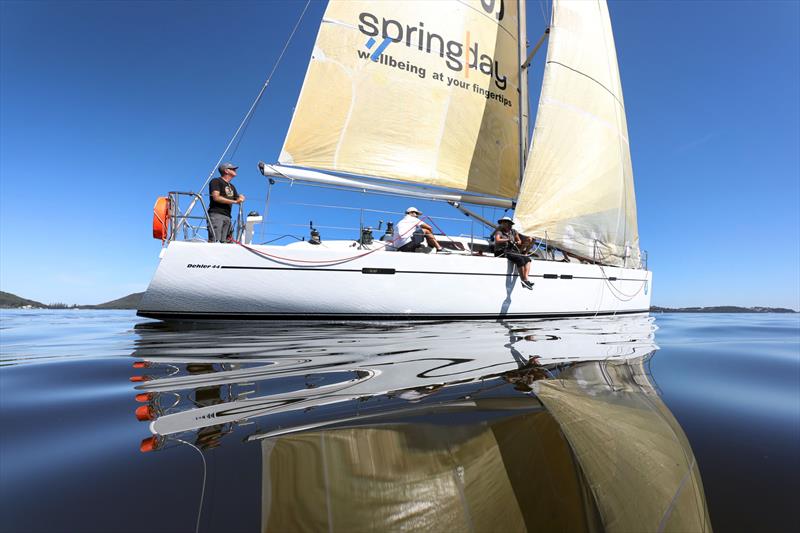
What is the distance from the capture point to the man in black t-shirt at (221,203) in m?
4.36

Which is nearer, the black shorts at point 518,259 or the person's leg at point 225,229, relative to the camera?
the person's leg at point 225,229

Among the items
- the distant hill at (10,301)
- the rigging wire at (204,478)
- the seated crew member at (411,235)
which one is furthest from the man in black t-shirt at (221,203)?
the distant hill at (10,301)

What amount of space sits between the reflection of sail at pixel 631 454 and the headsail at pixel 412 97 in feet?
18.2

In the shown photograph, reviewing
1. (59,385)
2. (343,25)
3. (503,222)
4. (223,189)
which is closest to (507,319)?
(503,222)

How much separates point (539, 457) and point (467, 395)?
0.48m

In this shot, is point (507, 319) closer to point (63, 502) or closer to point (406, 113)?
point (406, 113)

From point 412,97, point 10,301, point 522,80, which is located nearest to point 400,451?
point 412,97

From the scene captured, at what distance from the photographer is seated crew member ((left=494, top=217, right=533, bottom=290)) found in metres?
5.45

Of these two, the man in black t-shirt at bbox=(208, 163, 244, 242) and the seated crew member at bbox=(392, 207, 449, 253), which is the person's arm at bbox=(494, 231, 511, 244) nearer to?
the seated crew member at bbox=(392, 207, 449, 253)

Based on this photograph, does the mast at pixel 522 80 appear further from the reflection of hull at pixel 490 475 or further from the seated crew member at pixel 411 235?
the reflection of hull at pixel 490 475

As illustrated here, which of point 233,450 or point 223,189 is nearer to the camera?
point 233,450

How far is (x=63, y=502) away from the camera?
688mm

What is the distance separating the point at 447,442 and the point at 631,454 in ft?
1.70

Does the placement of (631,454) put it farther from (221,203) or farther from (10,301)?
(10,301)
